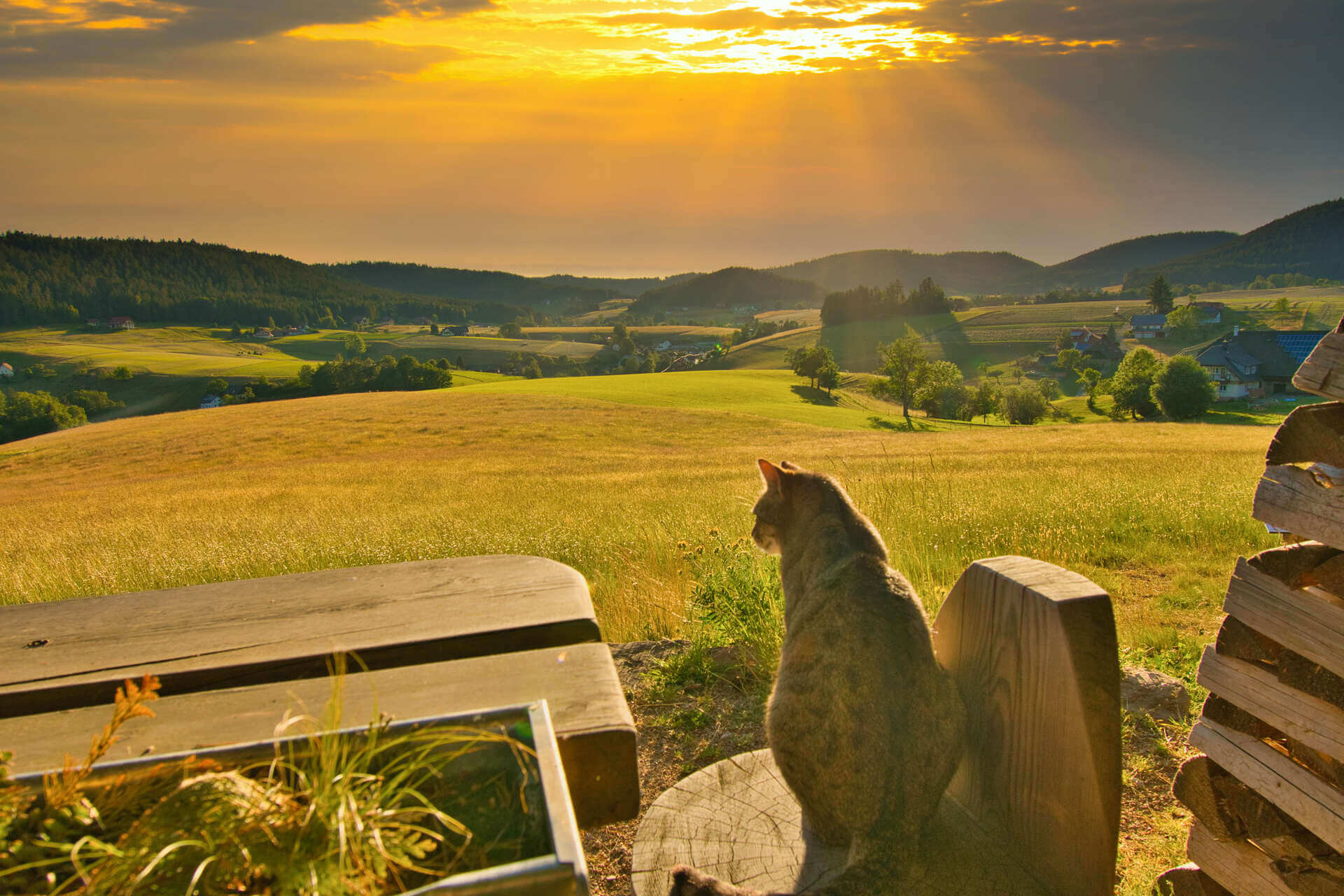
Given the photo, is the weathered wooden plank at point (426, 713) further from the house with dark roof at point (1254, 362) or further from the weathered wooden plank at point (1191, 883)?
the house with dark roof at point (1254, 362)

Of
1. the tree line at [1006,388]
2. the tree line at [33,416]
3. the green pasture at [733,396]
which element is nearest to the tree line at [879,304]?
the tree line at [1006,388]

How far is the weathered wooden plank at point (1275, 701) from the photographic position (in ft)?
5.88

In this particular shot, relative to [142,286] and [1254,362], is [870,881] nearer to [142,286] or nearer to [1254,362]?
[1254,362]

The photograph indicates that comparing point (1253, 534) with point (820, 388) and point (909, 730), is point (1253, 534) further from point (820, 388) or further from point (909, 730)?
point (820, 388)

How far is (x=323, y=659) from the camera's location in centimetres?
189

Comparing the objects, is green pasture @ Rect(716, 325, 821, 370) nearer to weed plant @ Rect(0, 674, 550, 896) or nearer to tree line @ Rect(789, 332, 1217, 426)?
tree line @ Rect(789, 332, 1217, 426)

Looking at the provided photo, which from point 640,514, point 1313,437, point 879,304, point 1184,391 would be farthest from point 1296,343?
point 1313,437

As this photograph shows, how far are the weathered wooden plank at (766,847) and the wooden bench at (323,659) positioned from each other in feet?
1.68

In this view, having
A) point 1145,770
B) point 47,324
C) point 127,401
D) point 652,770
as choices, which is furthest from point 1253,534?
point 47,324

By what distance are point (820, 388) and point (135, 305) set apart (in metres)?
155

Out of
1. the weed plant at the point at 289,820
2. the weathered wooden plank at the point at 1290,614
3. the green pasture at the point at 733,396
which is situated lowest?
the green pasture at the point at 733,396

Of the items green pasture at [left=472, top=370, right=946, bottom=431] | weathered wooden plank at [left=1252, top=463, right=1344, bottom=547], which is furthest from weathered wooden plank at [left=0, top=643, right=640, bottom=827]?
green pasture at [left=472, top=370, right=946, bottom=431]

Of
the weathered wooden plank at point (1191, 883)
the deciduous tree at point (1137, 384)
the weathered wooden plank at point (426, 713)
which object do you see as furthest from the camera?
the deciduous tree at point (1137, 384)

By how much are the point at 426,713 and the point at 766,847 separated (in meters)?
1.09
